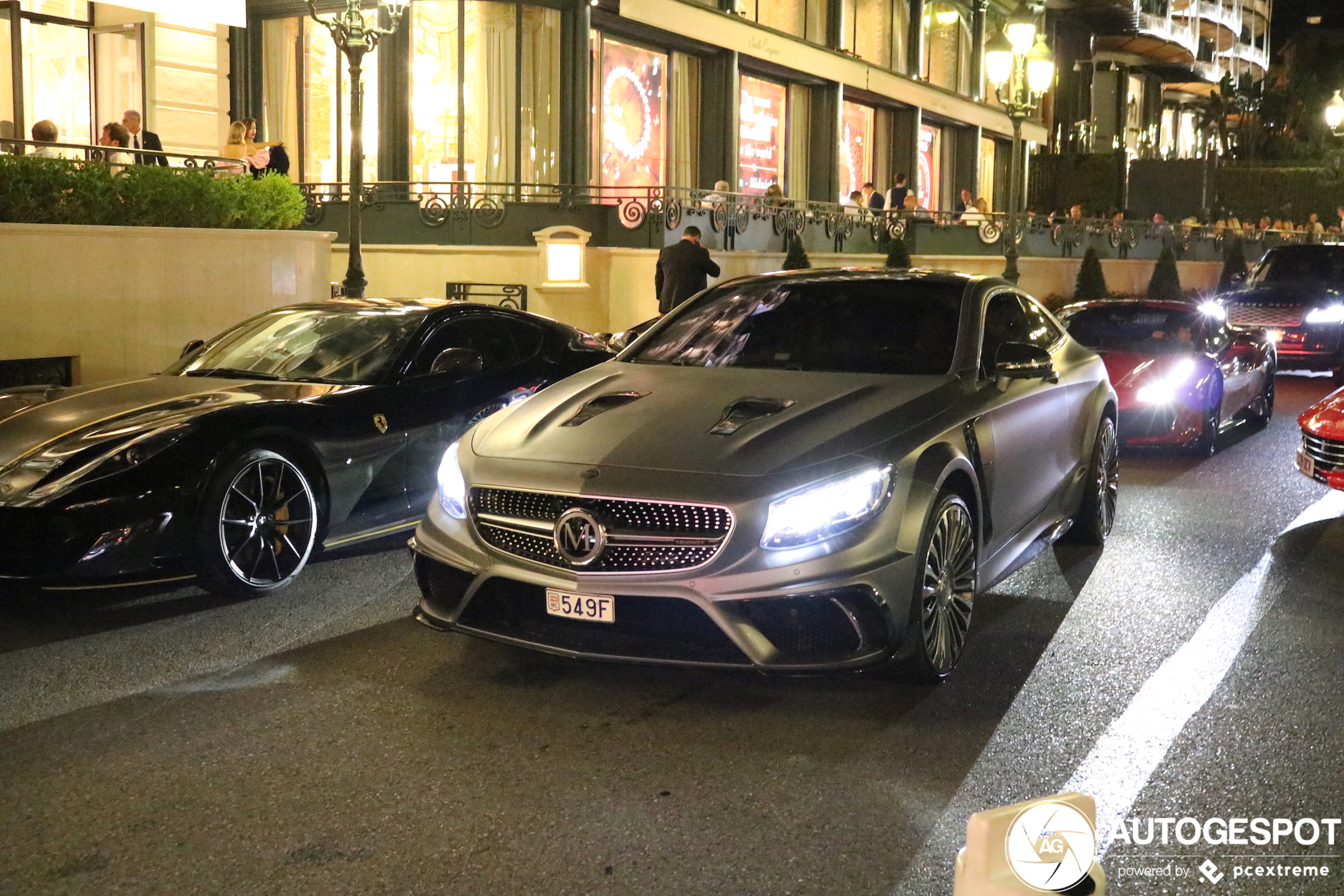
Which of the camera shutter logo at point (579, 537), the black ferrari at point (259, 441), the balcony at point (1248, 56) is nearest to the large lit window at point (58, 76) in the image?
the black ferrari at point (259, 441)

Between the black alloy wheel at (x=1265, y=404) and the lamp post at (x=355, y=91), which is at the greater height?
the lamp post at (x=355, y=91)

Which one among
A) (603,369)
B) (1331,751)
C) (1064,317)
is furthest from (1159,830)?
(1064,317)

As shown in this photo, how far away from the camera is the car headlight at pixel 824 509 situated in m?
5.15

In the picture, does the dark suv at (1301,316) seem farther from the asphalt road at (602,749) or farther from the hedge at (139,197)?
the asphalt road at (602,749)

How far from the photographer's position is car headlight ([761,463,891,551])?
5.15 metres

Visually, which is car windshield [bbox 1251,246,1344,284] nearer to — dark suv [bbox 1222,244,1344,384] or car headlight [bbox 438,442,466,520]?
dark suv [bbox 1222,244,1344,384]

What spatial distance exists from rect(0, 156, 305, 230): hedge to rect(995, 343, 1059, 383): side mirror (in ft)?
33.4

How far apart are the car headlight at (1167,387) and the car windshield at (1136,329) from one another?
0.70 feet

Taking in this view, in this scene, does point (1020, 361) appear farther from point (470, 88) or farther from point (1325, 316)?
point (470, 88)

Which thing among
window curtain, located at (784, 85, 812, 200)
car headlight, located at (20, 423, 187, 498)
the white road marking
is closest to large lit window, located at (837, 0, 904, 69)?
window curtain, located at (784, 85, 812, 200)

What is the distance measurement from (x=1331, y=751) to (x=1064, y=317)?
8.83 metres

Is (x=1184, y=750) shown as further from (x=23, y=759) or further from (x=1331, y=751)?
(x=23, y=759)

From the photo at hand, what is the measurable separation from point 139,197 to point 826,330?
32.6 ft

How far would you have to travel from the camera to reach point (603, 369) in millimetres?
6898
